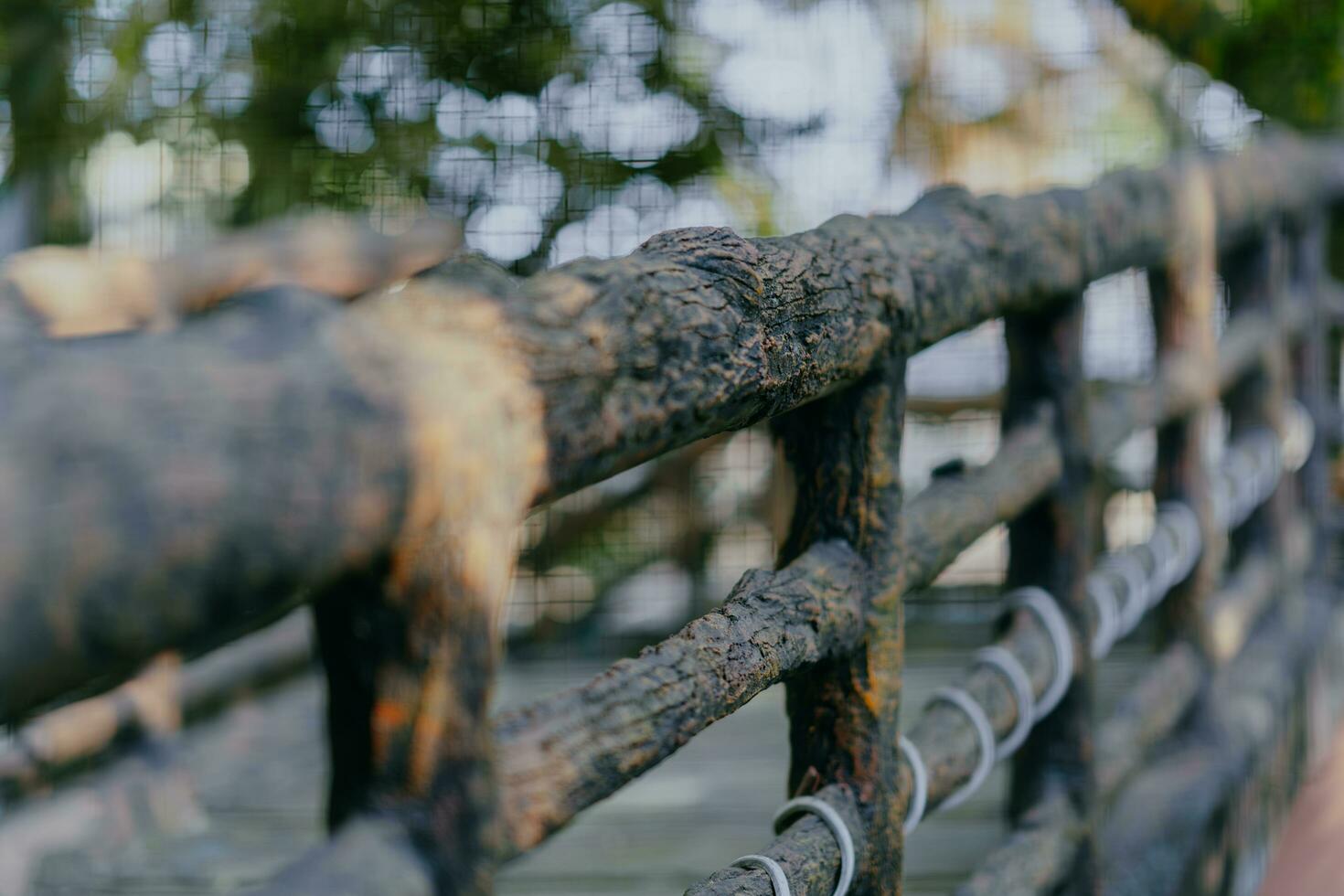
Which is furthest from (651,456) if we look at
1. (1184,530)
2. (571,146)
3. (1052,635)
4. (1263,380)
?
(571,146)

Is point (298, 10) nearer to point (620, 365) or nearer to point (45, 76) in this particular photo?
point (45, 76)

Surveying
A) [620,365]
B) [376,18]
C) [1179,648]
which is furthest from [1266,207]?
[376,18]

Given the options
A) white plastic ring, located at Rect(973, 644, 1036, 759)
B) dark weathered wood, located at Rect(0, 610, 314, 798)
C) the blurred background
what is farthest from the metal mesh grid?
white plastic ring, located at Rect(973, 644, 1036, 759)

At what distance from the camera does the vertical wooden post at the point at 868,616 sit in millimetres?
893

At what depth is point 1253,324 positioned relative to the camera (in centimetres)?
196

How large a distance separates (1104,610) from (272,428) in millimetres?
1134

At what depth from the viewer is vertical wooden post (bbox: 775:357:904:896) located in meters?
0.89

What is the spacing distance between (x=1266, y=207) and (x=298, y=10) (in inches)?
92.6

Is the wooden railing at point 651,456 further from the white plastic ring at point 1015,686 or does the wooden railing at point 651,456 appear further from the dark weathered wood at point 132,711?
the dark weathered wood at point 132,711

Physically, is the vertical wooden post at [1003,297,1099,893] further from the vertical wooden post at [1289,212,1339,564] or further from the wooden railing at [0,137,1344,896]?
the vertical wooden post at [1289,212,1339,564]

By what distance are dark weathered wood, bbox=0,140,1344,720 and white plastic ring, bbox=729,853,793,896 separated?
26 centimetres

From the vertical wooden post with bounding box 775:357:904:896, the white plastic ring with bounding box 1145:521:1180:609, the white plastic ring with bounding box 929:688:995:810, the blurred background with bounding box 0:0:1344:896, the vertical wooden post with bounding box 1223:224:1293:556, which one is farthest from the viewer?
the blurred background with bounding box 0:0:1344:896

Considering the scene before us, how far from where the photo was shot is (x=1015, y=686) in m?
1.15

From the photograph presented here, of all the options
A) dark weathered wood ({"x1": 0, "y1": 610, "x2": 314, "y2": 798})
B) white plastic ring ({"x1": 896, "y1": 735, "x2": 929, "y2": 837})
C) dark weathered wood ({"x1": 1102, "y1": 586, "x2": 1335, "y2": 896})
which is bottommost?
dark weathered wood ({"x1": 0, "y1": 610, "x2": 314, "y2": 798})
